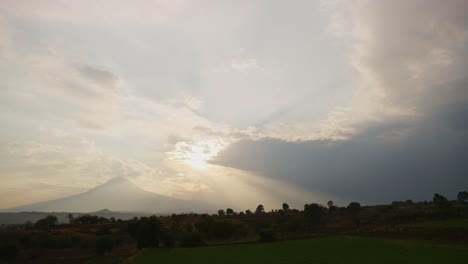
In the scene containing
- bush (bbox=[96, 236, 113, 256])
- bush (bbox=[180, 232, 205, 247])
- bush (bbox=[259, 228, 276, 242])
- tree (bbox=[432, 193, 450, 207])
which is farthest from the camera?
tree (bbox=[432, 193, 450, 207])

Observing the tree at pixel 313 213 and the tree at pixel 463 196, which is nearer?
the tree at pixel 313 213

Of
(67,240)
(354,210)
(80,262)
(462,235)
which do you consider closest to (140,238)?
(80,262)

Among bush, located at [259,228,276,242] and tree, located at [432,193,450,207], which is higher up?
tree, located at [432,193,450,207]

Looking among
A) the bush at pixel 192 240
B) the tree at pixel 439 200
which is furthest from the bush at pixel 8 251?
the tree at pixel 439 200

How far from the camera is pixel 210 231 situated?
79188mm

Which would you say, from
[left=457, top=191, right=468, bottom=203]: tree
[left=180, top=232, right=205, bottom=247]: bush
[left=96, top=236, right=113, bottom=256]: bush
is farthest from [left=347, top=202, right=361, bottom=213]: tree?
[left=96, top=236, right=113, bottom=256]: bush

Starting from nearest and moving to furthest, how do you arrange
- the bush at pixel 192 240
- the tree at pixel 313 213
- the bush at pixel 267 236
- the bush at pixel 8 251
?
the bush at pixel 8 251 < the bush at pixel 192 240 < the bush at pixel 267 236 < the tree at pixel 313 213

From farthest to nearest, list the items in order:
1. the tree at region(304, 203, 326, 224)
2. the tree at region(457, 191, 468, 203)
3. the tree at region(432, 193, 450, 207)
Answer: the tree at region(457, 191, 468, 203), the tree at region(432, 193, 450, 207), the tree at region(304, 203, 326, 224)

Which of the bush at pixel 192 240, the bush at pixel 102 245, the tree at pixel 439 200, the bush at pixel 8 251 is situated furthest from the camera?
the tree at pixel 439 200

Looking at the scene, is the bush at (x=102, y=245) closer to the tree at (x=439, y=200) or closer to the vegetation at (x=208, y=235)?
the vegetation at (x=208, y=235)

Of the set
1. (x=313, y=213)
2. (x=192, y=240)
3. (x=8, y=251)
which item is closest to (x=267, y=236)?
(x=192, y=240)

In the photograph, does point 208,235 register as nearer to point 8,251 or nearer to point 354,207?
point 8,251

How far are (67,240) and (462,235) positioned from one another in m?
78.3

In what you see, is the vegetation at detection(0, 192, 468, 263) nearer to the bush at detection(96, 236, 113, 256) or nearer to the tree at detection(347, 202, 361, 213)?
the bush at detection(96, 236, 113, 256)
